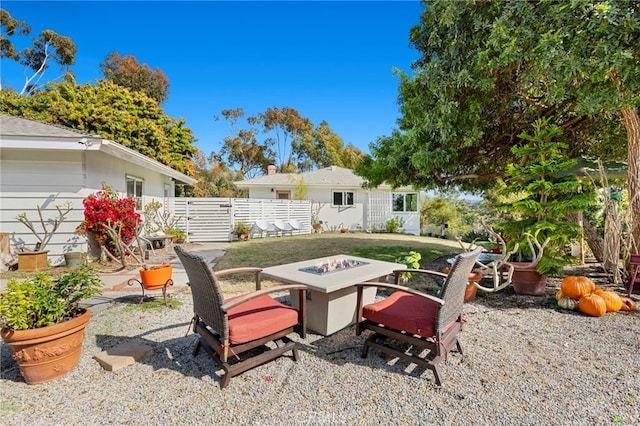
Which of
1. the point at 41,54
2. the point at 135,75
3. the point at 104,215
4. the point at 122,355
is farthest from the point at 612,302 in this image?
the point at 41,54

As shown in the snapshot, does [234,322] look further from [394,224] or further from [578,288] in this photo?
[394,224]

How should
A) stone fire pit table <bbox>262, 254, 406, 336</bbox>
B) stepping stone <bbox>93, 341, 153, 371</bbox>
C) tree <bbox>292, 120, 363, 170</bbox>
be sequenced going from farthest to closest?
tree <bbox>292, 120, 363, 170</bbox> < stone fire pit table <bbox>262, 254, 406, 336</bbox> < stepping stone <bbox>93, 341, 153, 371</bbox>

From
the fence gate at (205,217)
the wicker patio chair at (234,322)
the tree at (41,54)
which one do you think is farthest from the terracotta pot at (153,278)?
the tree at (41,54)

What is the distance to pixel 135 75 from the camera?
22.6 m

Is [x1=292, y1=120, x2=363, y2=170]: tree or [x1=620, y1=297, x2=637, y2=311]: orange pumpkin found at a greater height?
[x1=292, y1=120, x2=363, y2=170]: tree

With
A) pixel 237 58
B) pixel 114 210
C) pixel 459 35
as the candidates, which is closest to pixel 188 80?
pixel 237 58

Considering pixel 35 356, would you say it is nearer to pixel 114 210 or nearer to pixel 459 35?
pixel 114 210

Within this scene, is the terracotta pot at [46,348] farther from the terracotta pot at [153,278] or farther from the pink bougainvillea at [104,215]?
the pink bougainvillea at [104,215]

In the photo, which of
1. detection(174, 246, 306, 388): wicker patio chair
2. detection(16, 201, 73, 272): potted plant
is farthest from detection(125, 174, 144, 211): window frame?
detection(174, 246, 306, 388): wicker patio chair

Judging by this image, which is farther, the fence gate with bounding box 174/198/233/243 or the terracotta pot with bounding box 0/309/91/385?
the fence gate with bounding box 174/198/233/243

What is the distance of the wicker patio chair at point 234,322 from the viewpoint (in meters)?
2.57

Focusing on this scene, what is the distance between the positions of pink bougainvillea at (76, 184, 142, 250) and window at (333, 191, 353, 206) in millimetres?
12160

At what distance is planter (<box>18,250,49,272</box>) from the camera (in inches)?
265

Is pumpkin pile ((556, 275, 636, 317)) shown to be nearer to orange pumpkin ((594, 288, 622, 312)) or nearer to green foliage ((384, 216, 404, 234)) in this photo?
orange pumpkin ((594, 288, 622, 312))
